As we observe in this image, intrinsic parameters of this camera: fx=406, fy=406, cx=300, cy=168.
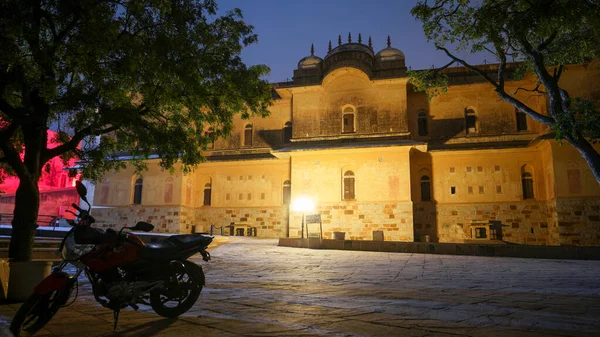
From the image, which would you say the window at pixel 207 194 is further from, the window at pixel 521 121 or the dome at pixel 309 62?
the window at pixel 521 121

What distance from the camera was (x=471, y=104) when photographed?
22109 millimetres

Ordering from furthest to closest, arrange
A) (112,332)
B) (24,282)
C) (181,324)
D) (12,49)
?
(12,49)
(24,282)
(181,324)
(112,332)

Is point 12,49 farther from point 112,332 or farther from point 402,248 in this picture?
point 402,248

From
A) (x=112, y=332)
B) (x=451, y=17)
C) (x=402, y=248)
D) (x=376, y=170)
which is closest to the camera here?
(x=112, y=332)

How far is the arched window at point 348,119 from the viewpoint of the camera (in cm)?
2209

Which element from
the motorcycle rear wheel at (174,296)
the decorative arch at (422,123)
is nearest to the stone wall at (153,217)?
the decorative arch at (422,123)

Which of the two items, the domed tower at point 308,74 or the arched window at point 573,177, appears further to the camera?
the domed tower at point 308,74

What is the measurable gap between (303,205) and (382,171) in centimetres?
434

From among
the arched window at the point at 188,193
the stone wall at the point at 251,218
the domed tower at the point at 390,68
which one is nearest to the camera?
the domed tower at the point at 390,68

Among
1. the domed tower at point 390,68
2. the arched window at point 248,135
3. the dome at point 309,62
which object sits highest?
the dome at point 309,62

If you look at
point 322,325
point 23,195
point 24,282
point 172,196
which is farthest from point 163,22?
point 172,196

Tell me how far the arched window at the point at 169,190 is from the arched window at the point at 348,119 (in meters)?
10.2

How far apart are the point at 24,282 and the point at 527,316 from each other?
6632 millimetres

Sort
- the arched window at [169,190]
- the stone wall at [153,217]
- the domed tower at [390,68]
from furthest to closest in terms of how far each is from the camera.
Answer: the arched window at [169,190] < the stone wall at [153,217] < the domed tower at [390,68]
